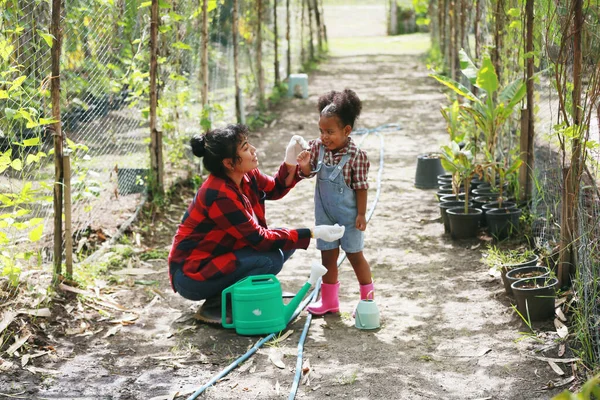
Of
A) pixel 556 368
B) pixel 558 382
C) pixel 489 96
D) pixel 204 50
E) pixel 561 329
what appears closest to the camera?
pixel 558 382

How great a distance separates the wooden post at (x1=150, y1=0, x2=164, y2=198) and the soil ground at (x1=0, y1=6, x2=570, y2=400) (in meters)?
0.37

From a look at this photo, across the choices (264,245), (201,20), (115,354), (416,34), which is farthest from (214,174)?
(416,34)

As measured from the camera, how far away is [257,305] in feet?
14.5

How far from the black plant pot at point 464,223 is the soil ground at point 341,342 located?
0.24ft

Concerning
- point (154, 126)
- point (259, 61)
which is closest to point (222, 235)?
point (154, 126)

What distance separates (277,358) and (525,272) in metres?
1.68

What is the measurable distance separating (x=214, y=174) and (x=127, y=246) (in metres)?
1.70

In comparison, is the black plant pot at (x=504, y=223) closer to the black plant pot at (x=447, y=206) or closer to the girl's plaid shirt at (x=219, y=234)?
the black plant pot at (x=447, y=206)

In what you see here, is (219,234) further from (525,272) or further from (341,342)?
(525,272)

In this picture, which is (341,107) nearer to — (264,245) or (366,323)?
(264,245)

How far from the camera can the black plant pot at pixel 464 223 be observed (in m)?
6.12

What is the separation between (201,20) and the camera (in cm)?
870

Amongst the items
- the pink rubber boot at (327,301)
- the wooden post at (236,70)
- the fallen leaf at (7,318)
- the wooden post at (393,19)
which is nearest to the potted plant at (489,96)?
the pink rubber boot at (327,301)

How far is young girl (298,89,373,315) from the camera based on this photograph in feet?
14.8
